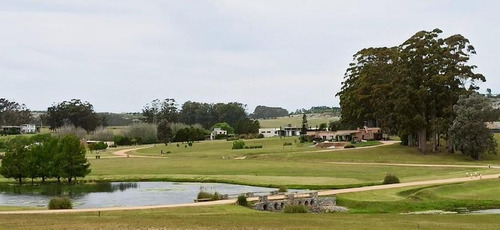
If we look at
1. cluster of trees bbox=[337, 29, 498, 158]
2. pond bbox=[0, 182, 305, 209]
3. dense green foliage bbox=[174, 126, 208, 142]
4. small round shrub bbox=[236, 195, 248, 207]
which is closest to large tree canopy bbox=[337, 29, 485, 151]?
cluster of trees bbox=[337, 29, 498, 158]

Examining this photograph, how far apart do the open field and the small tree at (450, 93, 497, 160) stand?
57.1 metres

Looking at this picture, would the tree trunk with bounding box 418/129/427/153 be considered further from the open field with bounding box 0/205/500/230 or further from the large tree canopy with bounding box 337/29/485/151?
the open field with bounding box 0/205/500/230

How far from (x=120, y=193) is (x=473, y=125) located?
53495mm

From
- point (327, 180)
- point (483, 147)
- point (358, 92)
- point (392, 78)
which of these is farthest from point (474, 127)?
point (327, 180)

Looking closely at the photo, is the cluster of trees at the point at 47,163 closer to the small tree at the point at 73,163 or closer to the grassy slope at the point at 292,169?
the small tree at the point at 73,163

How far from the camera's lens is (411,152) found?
102 m

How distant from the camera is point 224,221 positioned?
33.3m

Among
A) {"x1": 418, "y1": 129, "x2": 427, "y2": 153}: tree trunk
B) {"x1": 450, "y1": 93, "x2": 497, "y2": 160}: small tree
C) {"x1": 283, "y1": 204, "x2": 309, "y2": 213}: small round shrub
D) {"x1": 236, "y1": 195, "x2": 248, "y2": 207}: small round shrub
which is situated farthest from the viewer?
{"x1": 418, "y1": 129, "x2": 427, "y2": 153}: tree trunk

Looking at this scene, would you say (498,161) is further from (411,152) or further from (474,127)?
(411,152)

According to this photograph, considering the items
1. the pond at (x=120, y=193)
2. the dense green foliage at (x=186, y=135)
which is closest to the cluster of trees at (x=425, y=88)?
the pond at (x=120, y=193)

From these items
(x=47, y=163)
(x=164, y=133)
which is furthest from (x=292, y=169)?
(x=164, y=133)

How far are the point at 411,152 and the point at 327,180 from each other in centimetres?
3973

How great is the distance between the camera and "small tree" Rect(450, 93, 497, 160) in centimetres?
9312

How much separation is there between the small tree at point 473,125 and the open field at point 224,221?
187ft
